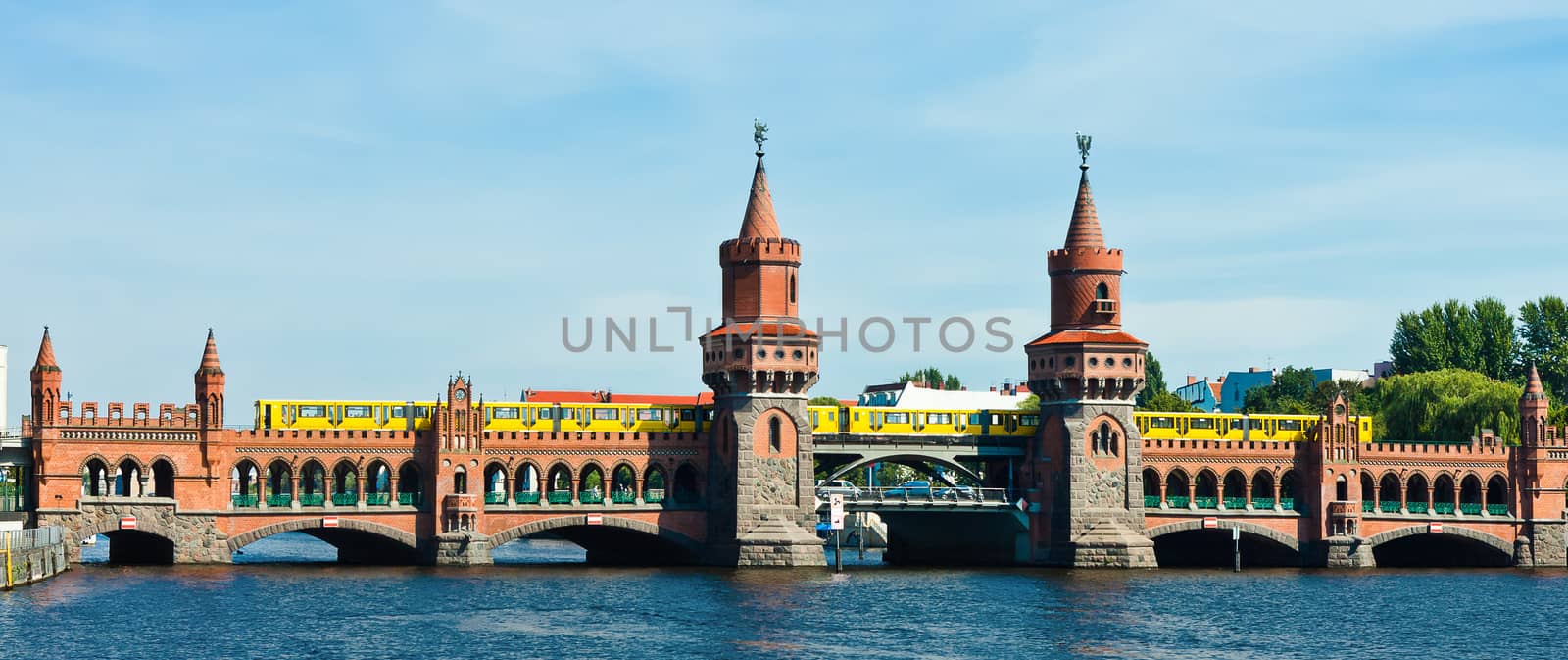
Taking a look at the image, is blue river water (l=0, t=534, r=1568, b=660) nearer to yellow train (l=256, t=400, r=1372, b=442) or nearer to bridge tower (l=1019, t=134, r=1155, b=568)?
bridge tower (l=1019, t=134, r=1155, b=568)

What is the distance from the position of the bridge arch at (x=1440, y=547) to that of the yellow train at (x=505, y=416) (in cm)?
4212

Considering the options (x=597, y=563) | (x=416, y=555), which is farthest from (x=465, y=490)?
(x=597, y=563)

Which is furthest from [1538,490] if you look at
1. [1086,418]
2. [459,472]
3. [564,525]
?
[459,472]

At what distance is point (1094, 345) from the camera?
Answer: 123 metres

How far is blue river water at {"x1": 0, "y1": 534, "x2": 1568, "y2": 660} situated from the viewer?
83312 mm

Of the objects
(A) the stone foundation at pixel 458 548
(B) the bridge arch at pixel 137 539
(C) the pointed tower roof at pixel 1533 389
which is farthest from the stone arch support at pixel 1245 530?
(B) the bridge arch at pixel 137 539

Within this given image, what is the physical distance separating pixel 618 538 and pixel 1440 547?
5128cm

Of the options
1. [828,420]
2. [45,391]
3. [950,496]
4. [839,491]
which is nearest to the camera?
[45,391]

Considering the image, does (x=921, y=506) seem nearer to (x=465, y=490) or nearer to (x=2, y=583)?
(x=465, y=490)

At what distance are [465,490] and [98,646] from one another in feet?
130

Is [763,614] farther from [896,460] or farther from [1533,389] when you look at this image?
[1533,389]

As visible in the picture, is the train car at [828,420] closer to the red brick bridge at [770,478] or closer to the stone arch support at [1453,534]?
the red brick bridge at [770,478]

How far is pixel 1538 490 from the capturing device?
132625mm

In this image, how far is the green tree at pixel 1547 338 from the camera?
177125mm
